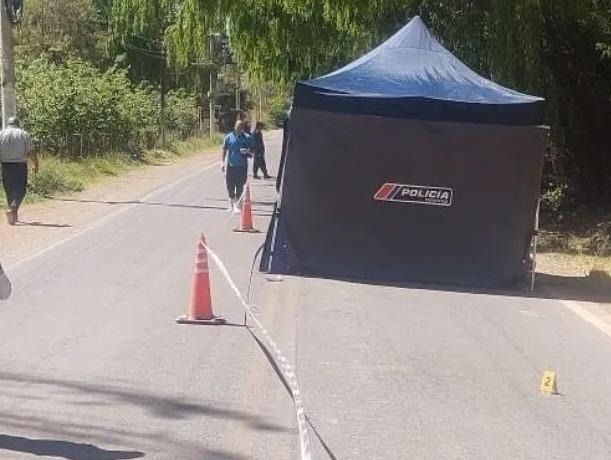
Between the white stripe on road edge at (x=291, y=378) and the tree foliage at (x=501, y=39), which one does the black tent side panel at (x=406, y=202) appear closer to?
the white stripe on road edge at (x=291, y=378)

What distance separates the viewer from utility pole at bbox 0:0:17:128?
20750 mm

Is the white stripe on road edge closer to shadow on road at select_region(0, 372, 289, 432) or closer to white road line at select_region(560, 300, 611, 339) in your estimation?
shadow on road at select_region(0, 372, 289, 432)

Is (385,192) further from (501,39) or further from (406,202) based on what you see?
(501,39)

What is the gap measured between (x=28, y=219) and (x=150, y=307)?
8687 mm

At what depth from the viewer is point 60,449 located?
215 inches

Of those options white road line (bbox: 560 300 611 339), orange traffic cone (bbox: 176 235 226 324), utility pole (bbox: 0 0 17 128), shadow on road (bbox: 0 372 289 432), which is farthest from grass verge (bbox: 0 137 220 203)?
shadow on road (bbox: 0 372 289 432)

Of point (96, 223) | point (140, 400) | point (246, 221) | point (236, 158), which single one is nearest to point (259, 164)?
point (236, 158)

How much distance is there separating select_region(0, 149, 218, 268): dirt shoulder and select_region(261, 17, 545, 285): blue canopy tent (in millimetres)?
3853

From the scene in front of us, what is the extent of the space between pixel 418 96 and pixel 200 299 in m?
4.43

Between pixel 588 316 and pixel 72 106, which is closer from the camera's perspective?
pixel 588 316

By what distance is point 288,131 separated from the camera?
12.5 meters

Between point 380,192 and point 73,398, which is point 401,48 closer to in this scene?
point 380,192

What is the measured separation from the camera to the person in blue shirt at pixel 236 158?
60.1ft

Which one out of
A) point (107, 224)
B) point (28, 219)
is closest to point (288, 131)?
point (107, 224)
